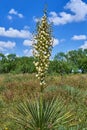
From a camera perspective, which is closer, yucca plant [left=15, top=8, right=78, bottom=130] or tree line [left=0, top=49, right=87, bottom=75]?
yucca plant [left=15, top=8, right=78, bottom=130]

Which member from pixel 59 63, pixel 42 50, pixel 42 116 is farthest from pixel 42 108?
pixel 59 63

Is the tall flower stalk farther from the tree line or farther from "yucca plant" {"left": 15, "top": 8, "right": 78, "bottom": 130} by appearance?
the tree line

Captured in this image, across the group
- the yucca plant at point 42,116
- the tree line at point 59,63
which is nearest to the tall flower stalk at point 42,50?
the yucca plant at point 42,116

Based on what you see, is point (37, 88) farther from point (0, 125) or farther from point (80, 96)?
point (0, 125)

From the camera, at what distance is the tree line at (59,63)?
254 ft

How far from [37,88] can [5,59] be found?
70.6m

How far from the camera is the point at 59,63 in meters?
78.7

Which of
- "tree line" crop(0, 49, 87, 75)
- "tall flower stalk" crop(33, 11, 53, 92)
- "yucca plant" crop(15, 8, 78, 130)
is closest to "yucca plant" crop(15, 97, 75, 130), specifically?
"yucca plant" crop(15, 8, 78, 130)

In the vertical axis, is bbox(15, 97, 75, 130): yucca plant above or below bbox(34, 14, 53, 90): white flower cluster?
below

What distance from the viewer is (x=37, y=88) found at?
1504 centimetres

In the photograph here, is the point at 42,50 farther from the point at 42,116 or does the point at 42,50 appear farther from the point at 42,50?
the point at 42,116

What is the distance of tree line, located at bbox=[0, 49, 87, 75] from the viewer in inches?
3051

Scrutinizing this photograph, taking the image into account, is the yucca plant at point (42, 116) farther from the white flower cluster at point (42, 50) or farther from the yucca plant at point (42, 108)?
the white flower cluster at point (42, 50)

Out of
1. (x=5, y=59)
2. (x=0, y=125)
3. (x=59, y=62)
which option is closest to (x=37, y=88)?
(x=0, y=125)
